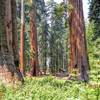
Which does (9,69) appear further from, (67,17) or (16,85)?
(67,17)

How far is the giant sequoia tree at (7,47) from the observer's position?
1016cm

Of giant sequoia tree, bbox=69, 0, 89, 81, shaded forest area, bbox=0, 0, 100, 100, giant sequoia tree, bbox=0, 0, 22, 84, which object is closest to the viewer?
shaded forest area, bbox=0, 0, 100, 100

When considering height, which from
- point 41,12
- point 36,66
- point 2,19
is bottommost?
point 36,66

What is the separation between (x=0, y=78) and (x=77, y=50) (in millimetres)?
8555

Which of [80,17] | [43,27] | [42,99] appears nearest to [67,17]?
[80,17]

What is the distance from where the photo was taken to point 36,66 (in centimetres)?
A: 3033

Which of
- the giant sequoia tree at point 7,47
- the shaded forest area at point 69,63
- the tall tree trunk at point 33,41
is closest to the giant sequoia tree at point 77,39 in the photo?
the shaded forest area at point 69,63

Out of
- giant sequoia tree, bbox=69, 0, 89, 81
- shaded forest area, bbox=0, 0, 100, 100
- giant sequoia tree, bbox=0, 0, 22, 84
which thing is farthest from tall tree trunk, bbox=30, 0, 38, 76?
giant sequoia tree, bbox=0, 0, 22, 84

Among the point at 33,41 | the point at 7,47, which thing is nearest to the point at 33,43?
the point at 33,41

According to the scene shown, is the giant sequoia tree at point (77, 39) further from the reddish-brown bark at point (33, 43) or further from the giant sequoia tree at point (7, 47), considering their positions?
the reddish-brown bark at point (33, 43)

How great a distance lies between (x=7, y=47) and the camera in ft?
35.2

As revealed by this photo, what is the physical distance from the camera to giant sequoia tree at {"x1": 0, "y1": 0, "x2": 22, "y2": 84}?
1016 centimetres

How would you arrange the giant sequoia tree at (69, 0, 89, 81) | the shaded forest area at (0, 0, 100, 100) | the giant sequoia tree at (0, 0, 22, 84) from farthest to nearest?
1. the giant sequoia tree at (69, 0, 89, 81)
2. the giant sequoia tree at (0, 0, 22, 84)
3. the shaded forest area at (0, 0, 100, 100)

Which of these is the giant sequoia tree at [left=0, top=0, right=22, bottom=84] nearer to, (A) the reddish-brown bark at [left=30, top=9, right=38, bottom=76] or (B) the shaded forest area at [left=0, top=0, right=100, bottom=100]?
(B) the shaded forest area at [left=0, top=0, right=100, bottom=100]
